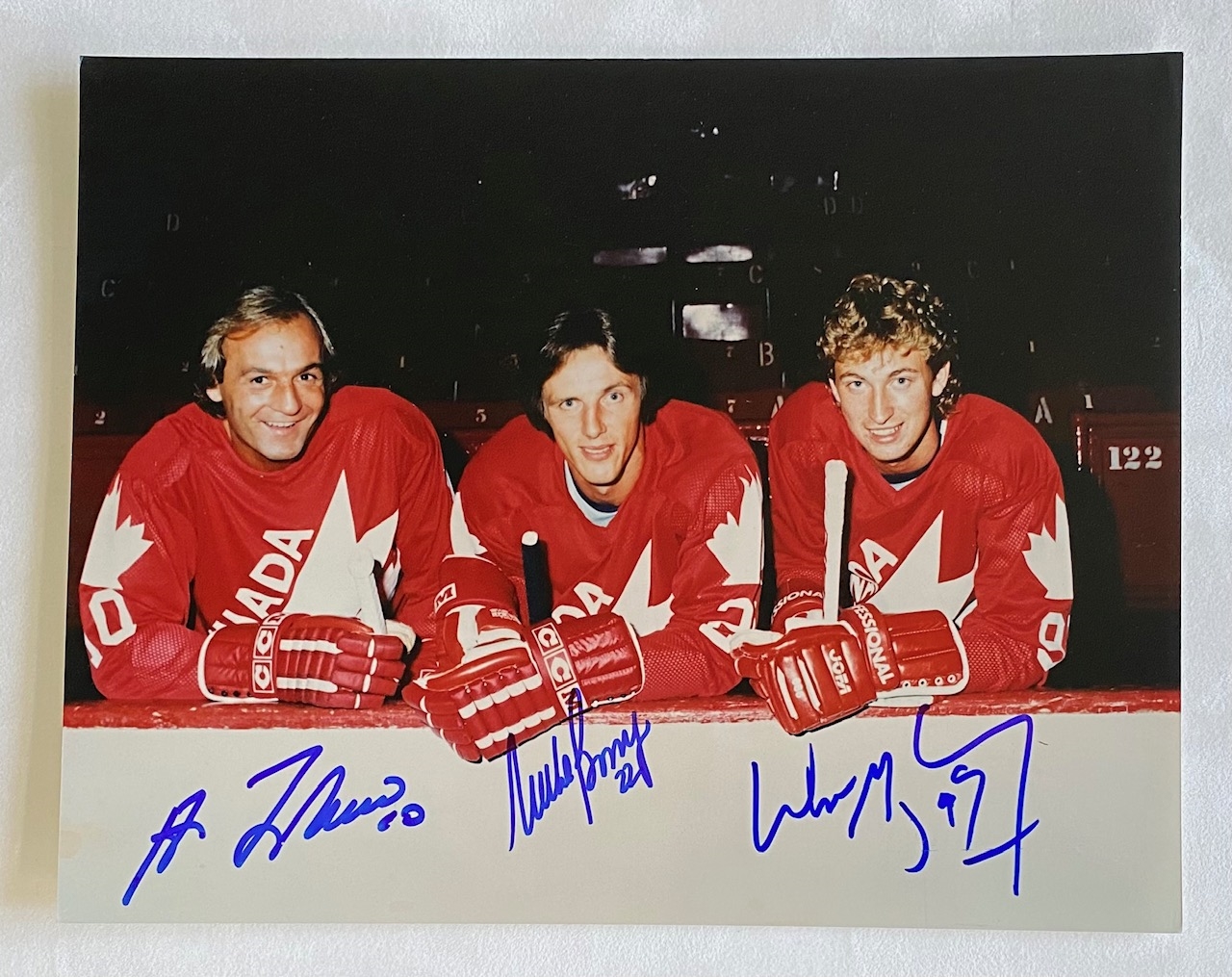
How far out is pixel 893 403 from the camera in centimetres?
89

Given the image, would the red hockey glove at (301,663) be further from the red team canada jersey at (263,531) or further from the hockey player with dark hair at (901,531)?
the hockey player with dark hair at (901,531)

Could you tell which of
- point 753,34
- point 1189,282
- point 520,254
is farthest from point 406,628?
point 1189,282

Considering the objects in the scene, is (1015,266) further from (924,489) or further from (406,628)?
(406,628)

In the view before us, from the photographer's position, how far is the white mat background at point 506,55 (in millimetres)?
882

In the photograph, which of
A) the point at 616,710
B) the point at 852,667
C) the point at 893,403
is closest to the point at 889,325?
the point at 893,403

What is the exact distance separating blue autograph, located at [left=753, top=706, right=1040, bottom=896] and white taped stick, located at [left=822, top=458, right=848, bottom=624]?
12cm

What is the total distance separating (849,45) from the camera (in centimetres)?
A: 92

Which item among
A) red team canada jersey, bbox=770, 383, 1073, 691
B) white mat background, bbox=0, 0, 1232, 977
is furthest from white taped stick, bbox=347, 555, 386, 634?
red team canada jersey, bbox=770, 383, 1073, 691

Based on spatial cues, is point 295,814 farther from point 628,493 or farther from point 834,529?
point 834,529

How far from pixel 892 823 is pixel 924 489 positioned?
28cm

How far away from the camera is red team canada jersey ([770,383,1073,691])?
0.88 meters

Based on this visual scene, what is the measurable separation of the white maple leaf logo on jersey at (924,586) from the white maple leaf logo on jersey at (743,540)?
0.10 m

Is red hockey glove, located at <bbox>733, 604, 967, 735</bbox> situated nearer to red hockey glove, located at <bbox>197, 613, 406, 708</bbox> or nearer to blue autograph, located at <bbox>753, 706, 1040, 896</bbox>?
blue autograph, located at <bbox>753, 706, 1040, 896</bbox>
